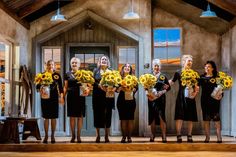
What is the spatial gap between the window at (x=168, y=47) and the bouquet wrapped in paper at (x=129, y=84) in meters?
3.43

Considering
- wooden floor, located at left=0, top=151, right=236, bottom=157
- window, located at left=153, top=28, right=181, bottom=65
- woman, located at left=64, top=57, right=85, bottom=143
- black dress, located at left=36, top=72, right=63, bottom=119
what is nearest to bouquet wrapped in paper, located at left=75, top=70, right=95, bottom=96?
woman, located at left=64, top=57, right=85, bottom=143

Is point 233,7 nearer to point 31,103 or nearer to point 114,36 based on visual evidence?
point 114,36

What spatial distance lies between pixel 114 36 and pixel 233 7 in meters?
3.08

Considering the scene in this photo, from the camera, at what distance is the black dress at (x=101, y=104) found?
30.9 feet

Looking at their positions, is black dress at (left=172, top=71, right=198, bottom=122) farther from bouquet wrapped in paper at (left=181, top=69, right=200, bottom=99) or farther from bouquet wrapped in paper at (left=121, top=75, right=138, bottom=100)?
bouquet wrapped in paper at (left=121, top=75, right=138, bottom=100)

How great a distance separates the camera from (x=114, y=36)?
12555 mm

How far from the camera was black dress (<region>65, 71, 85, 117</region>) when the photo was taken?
9.32 m

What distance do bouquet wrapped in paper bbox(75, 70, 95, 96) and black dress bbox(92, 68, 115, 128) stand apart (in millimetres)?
175

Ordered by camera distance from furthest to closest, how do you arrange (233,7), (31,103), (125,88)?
(31,103), (233,7), (125,88)

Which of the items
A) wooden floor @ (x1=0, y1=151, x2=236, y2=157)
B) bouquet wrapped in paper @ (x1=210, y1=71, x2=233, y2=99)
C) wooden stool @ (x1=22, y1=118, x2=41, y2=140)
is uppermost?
bouquet wrapped in paper @ (x1=210, y1=71, x2=233, y2=99)

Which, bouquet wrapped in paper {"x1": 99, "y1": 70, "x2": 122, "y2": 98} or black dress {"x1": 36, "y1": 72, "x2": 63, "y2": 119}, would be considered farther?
black dress {"x1": 36, "y1": 72, "x2": 63, "y2": 119}

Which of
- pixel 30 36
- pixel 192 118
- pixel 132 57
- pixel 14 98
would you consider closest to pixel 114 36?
pixel 132 57

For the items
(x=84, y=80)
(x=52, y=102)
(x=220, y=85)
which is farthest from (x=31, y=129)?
(x=220, y=85)

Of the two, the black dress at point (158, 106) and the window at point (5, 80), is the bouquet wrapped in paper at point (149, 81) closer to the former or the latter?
the black dress at point (158, 106)
